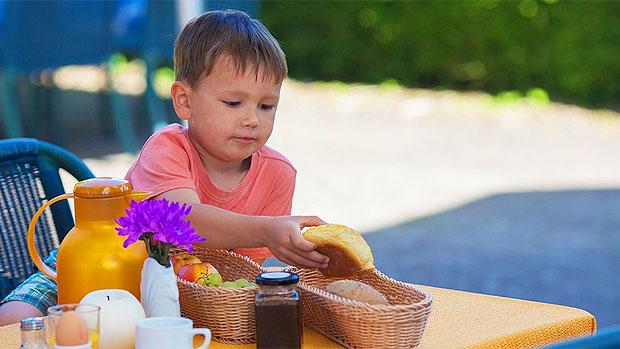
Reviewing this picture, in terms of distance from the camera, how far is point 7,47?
7.55 metres

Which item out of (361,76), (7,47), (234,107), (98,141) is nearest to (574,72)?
(361,76)

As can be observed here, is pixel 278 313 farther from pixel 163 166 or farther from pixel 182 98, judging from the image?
pixel 182 98

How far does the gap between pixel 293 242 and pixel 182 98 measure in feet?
1.82

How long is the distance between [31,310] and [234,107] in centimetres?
56

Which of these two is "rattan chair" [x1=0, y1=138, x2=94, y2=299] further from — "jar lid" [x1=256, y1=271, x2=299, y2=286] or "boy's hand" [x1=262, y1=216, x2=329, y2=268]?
"jar lid" [x1=256, y1=271, x2=299, y2=286]

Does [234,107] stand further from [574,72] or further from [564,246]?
[574,72]

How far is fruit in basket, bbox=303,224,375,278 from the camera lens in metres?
1.95

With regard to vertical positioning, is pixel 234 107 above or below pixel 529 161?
above

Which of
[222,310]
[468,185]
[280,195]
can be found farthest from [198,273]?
[468,185]

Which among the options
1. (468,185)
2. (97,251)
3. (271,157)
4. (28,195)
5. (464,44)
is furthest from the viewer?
(464,44)

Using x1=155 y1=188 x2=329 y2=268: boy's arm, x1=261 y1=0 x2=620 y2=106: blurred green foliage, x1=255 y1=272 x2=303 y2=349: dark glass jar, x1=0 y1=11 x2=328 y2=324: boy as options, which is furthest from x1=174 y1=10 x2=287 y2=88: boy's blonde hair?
x1=261 y1=0 x2=620 y2=106: blurred green foliage

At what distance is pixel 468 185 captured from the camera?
761 cm

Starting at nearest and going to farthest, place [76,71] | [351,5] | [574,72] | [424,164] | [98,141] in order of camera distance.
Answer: [424,164], [98,141], [574,72], [351,5], [76,71]

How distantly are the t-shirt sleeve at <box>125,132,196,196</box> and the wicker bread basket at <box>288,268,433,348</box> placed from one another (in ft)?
1.61
